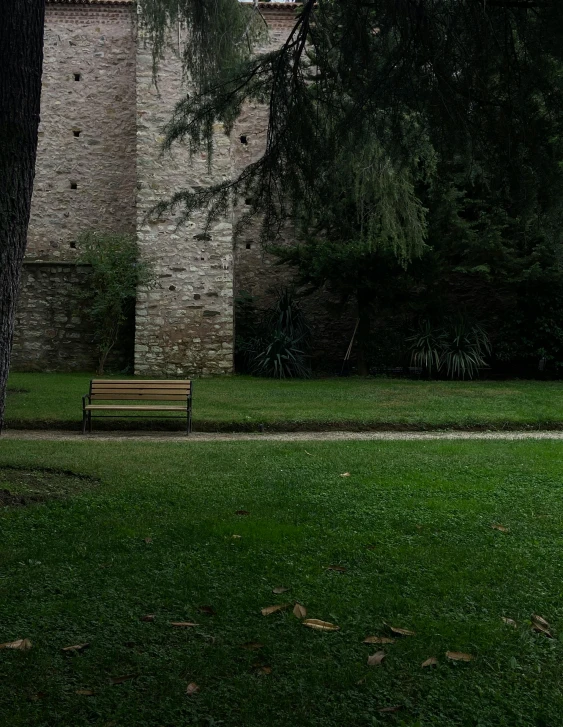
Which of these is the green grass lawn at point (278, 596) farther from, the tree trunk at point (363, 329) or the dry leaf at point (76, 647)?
the tree trunk at point (363, 329)

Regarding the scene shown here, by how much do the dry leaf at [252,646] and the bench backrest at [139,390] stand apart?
20.7ft

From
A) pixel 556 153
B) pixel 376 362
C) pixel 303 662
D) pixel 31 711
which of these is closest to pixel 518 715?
pixel 303 662

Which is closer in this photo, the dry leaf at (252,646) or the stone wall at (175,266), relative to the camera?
the dry leaf at (252,646)

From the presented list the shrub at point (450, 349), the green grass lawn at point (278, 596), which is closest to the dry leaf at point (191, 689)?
the green grass lawn at point (278, 596)

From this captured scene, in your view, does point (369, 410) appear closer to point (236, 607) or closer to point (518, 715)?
point (236, 607)

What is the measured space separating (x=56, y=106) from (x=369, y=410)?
38.9ft

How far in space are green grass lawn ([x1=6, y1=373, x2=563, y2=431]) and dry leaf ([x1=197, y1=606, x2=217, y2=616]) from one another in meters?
5.77

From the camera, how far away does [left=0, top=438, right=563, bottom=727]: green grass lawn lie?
2.41 meters

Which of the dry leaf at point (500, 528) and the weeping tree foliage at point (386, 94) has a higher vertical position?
the weeping tree foliage at point (386, 94)

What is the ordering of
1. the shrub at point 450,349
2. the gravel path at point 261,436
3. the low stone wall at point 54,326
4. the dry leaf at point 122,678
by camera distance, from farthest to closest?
the low stone wall at point 54,326
the shrub at point 450,349
the gravel path at point 261,436
the dry leaf at point 122,678

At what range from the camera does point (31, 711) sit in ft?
7.59

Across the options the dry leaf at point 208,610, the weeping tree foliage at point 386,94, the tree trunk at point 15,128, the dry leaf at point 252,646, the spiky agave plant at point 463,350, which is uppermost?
the weeping tree foliage at point 386,94

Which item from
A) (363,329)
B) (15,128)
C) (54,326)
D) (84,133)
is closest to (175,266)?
(54,326)

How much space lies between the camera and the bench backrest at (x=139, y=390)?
9047 mm
